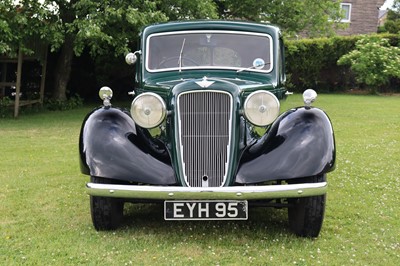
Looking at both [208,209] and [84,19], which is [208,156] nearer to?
[208,209]

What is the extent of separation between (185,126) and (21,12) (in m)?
8.12

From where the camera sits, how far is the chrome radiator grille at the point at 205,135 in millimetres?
→ 3598

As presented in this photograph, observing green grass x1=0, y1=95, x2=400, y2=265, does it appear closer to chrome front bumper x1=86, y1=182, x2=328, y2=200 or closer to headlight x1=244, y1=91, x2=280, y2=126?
chrome front bumper x1=86, y1=182, x2=328, y2=200

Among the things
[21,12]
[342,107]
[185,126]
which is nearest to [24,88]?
[21,12]

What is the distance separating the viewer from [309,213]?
361 cm

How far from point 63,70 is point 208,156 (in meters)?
10.8

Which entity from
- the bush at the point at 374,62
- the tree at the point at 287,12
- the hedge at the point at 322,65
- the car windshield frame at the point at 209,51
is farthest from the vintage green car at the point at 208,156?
the hedge at the point at 322,65

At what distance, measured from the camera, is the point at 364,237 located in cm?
375

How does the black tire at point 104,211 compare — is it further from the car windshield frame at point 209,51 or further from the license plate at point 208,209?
the car windshield frame at point 209,51

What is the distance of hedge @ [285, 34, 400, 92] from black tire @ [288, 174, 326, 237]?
16.3 metres

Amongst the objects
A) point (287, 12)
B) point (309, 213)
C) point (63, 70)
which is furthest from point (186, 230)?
point (287, 12)

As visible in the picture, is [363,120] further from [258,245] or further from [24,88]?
[24,88]

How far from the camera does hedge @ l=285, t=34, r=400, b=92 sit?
64.5 feet

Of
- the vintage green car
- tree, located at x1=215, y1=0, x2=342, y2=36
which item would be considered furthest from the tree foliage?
the vintage green car
